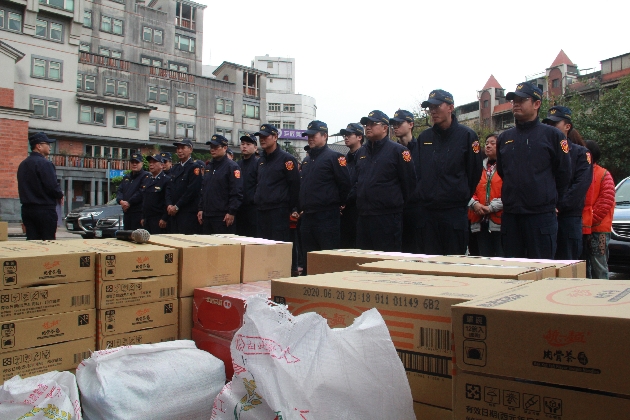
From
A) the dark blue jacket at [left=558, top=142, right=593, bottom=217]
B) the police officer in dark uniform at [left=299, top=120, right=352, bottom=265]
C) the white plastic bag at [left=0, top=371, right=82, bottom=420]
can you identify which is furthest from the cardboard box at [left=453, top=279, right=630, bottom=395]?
the police officer in dark uniform at [left=299, top=120, right=352, bottom=265]

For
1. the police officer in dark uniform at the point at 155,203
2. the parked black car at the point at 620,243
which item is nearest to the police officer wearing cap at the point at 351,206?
the police officer in dark uniform at the point at 155,203

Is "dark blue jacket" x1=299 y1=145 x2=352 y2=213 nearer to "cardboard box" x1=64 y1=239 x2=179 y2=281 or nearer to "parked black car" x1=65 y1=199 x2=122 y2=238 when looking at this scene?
"cardboard box" x1=64 y1=239 x2=179 y2=281

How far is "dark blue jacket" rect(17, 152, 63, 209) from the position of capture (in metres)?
6.66

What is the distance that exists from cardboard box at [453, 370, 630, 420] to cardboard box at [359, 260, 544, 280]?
0.78 meters

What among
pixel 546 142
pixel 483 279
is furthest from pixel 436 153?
pixel 483 279

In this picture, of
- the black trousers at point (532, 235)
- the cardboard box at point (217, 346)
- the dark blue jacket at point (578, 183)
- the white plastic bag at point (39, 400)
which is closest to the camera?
the white plastic bag at point (39, 400)

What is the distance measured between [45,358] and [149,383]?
66cm

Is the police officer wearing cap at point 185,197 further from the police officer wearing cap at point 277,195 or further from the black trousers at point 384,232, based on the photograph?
the black trousers at point 384,232

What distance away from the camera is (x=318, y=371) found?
1410 millimetres

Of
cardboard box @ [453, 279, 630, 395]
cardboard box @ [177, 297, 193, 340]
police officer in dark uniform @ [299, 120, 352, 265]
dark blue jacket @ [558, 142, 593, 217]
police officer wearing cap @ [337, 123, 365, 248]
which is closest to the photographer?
cardboard box @ [453, 279, 630, 395]

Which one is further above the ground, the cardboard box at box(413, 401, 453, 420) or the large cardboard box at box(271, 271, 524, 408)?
the large cardboard box at box(271, 271, 524, 408)

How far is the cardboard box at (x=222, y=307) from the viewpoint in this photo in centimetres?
253

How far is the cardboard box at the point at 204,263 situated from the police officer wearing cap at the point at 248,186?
4.34 metres

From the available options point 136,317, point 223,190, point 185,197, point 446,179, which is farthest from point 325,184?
point 136,317
